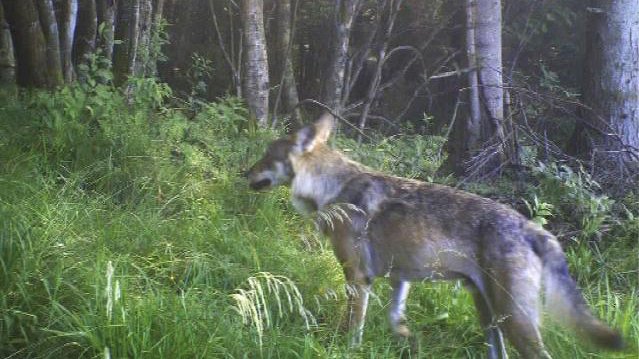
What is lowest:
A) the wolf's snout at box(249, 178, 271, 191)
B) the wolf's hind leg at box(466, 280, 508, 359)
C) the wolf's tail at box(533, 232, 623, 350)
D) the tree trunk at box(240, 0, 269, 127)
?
the wolf's hind leg at box(466, 280, 508, 359)

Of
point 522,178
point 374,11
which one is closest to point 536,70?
Answer: point 374,11

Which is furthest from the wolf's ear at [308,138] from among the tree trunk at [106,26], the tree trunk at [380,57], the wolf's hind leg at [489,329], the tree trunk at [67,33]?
the tree trunk at [380,57]

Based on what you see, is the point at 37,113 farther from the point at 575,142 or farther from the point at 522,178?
the point at 575,142

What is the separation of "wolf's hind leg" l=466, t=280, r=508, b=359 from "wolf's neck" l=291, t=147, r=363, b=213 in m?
1.22

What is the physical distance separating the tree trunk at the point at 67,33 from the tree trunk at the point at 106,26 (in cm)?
33

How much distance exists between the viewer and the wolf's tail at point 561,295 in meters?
4.43

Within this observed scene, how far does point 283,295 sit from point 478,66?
4.50 m

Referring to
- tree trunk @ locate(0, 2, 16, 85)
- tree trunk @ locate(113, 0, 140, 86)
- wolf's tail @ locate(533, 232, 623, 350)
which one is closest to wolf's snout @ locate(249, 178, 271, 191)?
wolf's tail @ locate(533, 232, 623, 350)

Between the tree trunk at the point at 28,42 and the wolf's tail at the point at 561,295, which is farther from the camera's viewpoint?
the tree trunk at the point at 28,42

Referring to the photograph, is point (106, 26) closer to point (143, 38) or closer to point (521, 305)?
point (143, 38)

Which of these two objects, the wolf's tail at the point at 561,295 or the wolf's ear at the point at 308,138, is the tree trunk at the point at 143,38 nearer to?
the wolf's ear at the point at 308,138

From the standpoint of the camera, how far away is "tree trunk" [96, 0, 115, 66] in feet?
28.6

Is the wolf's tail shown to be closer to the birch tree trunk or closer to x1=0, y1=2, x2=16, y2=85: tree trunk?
the birch tree trunk

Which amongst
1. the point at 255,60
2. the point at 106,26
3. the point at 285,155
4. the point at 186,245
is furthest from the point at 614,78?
the point at 106,26
